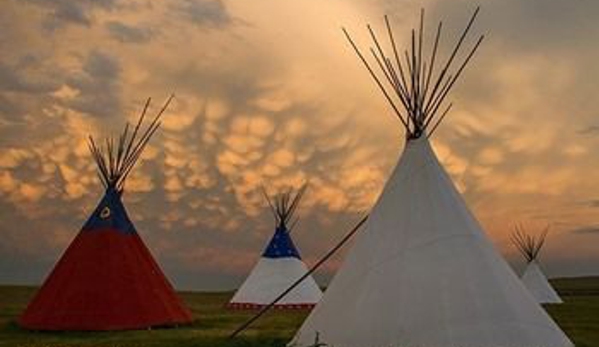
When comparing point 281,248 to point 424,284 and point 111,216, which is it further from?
point 424,284

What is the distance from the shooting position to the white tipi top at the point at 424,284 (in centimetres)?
933

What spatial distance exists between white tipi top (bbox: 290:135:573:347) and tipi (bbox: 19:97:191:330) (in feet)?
14.9

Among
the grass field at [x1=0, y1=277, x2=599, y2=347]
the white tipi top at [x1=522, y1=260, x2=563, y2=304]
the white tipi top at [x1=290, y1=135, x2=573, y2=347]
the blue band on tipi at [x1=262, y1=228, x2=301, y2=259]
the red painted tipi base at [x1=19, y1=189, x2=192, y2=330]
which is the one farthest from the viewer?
the white tipi top at [x1=522, y1=260, x2=563, y2=304]

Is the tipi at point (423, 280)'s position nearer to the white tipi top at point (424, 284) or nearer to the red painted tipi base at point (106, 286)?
the white tipi top at point (424, 284)

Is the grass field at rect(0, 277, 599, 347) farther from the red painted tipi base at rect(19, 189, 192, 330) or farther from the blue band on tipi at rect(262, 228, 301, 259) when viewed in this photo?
the blue band on tipi at rect(262, 228, 301, 259)

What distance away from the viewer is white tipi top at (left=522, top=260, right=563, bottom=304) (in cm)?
2839

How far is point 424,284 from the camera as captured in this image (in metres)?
9.59

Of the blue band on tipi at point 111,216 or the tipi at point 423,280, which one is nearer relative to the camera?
the tipi at point 423,280

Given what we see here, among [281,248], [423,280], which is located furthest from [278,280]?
[423,280]

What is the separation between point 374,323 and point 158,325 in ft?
18.3

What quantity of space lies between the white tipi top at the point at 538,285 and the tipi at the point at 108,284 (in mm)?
17832

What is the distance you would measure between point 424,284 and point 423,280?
59 mm

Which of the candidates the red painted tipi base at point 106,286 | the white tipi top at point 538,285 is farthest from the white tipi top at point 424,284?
the white tipi top at point 538,285

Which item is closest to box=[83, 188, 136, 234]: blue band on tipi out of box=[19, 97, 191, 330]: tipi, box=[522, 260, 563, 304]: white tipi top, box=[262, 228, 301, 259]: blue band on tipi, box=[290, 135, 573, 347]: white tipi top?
box=[19, 97, 191, 330]: tipi
